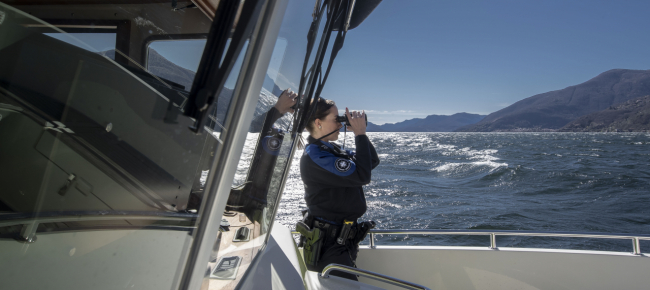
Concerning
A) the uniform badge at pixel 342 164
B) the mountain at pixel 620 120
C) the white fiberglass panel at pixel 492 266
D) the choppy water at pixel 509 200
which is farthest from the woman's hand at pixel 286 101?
the mountain at pixel 620 120

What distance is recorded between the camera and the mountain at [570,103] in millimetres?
118375

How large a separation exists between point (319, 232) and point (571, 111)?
527 feet

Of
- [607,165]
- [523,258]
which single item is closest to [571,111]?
Result: [607,165]

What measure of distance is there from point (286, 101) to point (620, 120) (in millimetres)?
112252

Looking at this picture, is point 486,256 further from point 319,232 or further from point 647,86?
point 647,86

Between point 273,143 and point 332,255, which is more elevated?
point 273,143

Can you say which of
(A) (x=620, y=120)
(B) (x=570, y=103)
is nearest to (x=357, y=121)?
(A) (x=620, y=120)

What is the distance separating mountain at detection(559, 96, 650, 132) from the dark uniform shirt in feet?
331

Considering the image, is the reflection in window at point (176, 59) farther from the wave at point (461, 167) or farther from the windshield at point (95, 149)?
the wave at point (461, 167)

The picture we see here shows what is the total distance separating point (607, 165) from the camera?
731 inches

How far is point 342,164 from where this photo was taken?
1695mm

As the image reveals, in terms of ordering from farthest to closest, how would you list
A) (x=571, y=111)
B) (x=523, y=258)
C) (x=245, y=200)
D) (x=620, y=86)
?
1. (x=620, y=86)
2. (x=571, y=111)
3. (x=523, y=258)
4. (x=245, y=200)

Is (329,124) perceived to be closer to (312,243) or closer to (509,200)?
(312,243)

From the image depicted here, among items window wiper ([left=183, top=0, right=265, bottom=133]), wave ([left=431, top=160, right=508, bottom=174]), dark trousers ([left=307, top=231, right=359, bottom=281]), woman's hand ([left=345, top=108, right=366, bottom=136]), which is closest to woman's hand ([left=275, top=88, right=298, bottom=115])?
window wiper ([left=183, top=0, right=265, bottom=133])
